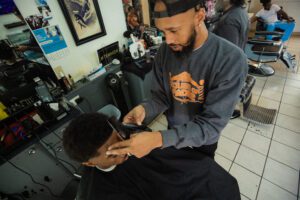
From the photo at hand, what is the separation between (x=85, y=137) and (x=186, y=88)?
1.99 feet

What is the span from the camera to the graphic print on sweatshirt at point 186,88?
90cm

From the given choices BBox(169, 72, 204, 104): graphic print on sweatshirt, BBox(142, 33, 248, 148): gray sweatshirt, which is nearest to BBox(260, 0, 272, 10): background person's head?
BBox(142, 33, 248, 148): gray sweatshirt

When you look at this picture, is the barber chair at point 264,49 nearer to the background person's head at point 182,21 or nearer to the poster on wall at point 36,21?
the background person's head at point 182,21

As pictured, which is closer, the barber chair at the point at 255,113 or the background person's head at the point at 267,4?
the barber chair at the point at 255,113

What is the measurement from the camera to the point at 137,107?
41.6 inches

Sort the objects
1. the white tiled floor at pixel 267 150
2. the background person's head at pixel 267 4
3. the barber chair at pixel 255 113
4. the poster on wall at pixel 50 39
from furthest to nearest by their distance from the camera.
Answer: the background person's head at pixel 267 4 < the barber chair at pixel 255 113 < the white tiled floor at pixel 267 150 < the poster on wall at pixel 50 39

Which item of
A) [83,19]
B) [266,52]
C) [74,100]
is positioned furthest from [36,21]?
[266,52]

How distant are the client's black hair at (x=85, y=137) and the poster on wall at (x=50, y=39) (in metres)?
1.16

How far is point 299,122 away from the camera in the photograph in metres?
2.25

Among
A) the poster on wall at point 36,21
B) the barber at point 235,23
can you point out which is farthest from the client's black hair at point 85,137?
the barber at point 235,23

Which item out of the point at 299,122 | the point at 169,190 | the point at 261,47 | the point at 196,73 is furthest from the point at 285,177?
the point at 261,47

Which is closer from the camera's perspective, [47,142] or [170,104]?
[170,104]

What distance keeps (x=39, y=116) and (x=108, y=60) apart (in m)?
1.12

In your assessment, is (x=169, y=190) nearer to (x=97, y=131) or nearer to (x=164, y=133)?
(x=164, y=133)
